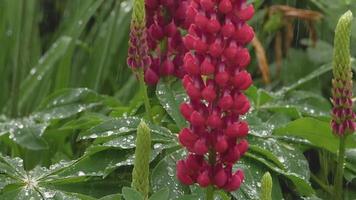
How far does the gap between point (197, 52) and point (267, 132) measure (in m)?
0.67

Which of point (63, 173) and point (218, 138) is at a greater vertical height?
point (218, 138)

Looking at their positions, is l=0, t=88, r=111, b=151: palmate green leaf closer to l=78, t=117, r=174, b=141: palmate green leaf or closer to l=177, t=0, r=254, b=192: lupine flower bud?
l=78, t=117, r=174, b=141: palmate green leaf

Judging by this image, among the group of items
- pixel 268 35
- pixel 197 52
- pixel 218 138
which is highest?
pixel 197 52

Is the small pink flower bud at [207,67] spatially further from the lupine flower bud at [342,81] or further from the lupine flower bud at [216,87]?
the lupine flower bud at [342,81]

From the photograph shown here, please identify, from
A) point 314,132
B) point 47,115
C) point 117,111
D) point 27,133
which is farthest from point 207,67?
point 47,115

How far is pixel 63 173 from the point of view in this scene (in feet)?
7.44

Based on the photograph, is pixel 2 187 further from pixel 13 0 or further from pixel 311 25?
pixel 311 25

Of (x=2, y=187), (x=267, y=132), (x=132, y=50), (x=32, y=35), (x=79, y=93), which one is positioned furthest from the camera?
(x=32, y=35)

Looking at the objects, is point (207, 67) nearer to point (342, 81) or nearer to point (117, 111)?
point (342, 81)

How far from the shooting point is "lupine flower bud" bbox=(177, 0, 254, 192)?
1854 millimetres

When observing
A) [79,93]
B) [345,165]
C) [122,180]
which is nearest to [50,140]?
[79,93]

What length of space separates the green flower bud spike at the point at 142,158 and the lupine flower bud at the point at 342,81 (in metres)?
0.63

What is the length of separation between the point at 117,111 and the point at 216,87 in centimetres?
97

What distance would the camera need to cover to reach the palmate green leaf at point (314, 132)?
99.9 inches
